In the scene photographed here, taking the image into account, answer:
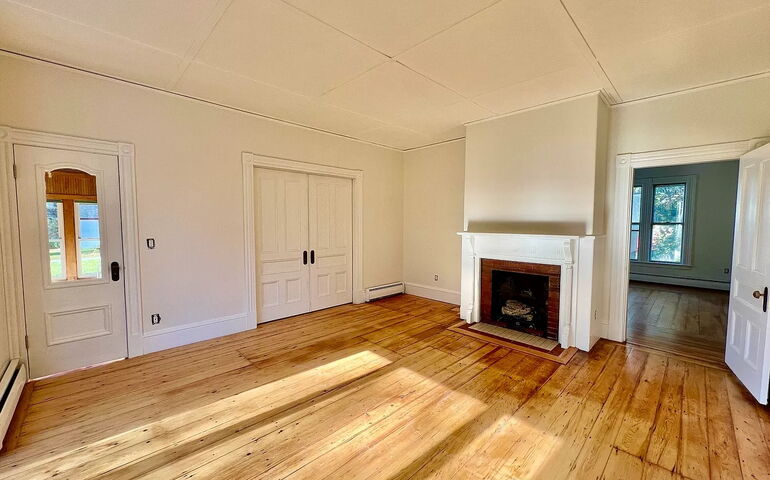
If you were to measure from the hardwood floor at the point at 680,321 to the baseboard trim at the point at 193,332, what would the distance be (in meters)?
4.85

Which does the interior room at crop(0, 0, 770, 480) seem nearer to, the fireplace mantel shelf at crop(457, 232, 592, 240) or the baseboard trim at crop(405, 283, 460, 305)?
the fireplace mantel shelf at crop(457, 232, 592, 240)

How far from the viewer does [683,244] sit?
6902mm

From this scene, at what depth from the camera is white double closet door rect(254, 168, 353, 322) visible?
4363 mm

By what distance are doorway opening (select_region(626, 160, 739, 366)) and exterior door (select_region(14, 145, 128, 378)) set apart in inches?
251

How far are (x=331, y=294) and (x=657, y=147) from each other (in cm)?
466

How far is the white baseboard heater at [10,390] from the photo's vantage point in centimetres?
210

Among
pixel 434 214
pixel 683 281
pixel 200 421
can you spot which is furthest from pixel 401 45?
pixel 683 281

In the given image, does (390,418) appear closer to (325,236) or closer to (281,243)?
(281,243)

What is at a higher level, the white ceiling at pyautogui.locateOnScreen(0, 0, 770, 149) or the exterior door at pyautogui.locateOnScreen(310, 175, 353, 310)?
the white ceiling at pyautogui.locateOnScreen(0, 0, 770, 149)

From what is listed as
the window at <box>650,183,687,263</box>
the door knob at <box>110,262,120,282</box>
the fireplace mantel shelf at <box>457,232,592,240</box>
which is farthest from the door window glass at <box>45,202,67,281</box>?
the window at <box>650,183,687,263</box>

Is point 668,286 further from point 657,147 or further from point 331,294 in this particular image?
point 331,294

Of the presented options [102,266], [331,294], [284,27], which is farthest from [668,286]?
[102,266]

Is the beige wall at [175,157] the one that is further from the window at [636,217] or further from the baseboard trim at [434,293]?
the window at [636,217]

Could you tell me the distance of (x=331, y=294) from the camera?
5.17m
